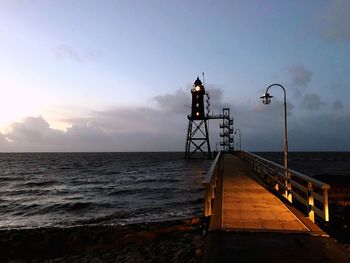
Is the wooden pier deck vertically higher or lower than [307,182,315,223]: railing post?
lower

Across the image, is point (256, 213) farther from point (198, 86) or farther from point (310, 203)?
point (198, 86)

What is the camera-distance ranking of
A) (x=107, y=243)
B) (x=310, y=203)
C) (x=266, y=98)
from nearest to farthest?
(x=310, y=203) → (x=107, y=243) → (x=266, y=98)

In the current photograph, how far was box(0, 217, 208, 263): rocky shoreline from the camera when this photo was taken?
8023mm

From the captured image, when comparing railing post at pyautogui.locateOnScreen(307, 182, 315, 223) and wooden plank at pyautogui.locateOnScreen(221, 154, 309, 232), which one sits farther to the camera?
railing post at pyautogui.locateOnScreen(307, 182, 315, 223)

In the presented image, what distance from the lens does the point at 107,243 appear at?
10.7m

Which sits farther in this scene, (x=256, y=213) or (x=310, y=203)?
(x=256, y=213)

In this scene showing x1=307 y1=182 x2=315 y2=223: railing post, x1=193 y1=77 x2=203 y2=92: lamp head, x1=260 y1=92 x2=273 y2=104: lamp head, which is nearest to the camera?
x1=307 y1=182 x2=315 y2=223: railing post

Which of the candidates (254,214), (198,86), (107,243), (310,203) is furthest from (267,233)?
(198,86)

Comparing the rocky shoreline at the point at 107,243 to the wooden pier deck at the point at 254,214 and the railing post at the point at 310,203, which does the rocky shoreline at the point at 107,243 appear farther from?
the railing post at the point at 310,203

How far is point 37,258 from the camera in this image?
9.82 m

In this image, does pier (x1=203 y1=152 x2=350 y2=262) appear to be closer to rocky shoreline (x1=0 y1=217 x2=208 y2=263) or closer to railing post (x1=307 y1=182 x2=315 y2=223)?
railing post (x1=307 y1=182 x2=315 y2=223)

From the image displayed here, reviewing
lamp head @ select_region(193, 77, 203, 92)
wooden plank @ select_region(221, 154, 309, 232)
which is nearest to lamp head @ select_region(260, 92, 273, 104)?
wooden plank @ select_region(221, 154, 309, 232)

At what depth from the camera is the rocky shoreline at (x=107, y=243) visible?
8023 mm

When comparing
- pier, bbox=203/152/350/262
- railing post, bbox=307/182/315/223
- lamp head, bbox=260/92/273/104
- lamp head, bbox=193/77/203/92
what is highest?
lamp head, bbox=193/77/203/92
